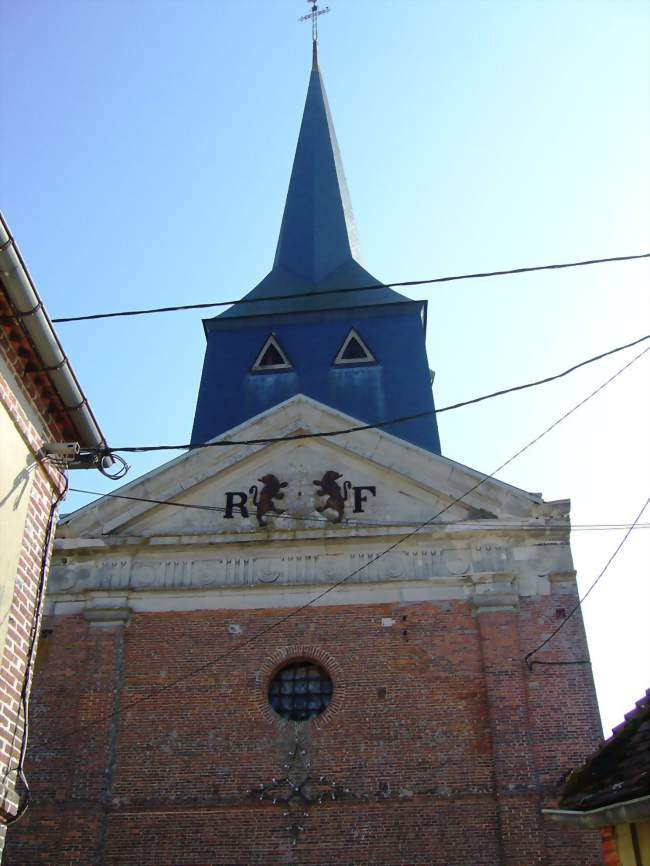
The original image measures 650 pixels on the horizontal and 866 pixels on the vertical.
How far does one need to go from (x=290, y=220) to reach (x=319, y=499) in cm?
1360

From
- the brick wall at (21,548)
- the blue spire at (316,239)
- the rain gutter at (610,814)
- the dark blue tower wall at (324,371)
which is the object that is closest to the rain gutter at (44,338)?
the brick wall at (21,548)

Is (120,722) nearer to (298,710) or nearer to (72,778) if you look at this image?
(72,778)

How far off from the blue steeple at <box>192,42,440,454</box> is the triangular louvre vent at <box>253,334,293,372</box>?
0.9 inches

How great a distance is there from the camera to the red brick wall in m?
11.9

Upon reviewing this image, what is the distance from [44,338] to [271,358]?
516 inches

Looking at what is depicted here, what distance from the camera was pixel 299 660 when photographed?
43.9 ft

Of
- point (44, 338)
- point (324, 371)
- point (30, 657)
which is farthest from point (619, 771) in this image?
point (324, 371)

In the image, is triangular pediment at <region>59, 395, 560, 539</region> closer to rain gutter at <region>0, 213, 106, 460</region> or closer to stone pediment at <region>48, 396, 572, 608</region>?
stone pediment at <region>48, 396, 572, 608</region>

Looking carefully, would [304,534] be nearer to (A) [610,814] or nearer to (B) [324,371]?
(B) [324,371]

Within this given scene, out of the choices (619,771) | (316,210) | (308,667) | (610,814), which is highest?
(316,210)

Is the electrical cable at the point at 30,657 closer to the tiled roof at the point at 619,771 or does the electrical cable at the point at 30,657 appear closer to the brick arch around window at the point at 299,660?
the tiled roof at the point at 619,771

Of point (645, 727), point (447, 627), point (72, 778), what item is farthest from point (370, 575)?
point (645, 727)

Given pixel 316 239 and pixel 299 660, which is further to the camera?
pixel 316 239

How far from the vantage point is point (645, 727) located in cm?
827
